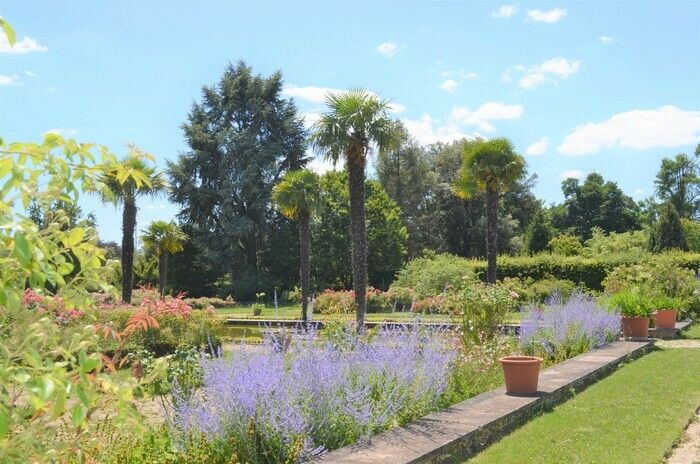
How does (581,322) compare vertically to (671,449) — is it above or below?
above

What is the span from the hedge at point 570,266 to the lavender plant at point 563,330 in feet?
56.7

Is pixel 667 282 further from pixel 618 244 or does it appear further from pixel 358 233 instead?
pixel 618 244

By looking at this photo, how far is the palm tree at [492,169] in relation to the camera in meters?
24.1

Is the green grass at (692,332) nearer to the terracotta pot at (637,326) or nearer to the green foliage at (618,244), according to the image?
the terracotta pot at (637,326)

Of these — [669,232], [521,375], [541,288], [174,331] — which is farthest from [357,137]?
[669,232]

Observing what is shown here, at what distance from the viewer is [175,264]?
3853cm

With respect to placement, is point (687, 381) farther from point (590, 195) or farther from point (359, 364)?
point (590, 195)

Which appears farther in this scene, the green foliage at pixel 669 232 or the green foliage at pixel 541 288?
the green foliage at pixel 669 232

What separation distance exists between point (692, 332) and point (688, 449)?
11.5m

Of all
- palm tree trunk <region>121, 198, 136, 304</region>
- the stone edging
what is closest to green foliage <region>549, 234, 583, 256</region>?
palm tree trunk <region>121, 198, 136, 304</region>

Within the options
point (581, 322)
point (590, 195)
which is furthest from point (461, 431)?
point (590, 195)

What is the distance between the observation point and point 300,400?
5.23 m

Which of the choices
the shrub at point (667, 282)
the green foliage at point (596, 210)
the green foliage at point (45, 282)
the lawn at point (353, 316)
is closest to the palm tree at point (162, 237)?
the lawn at point (353, 316)

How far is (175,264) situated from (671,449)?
34.9m
